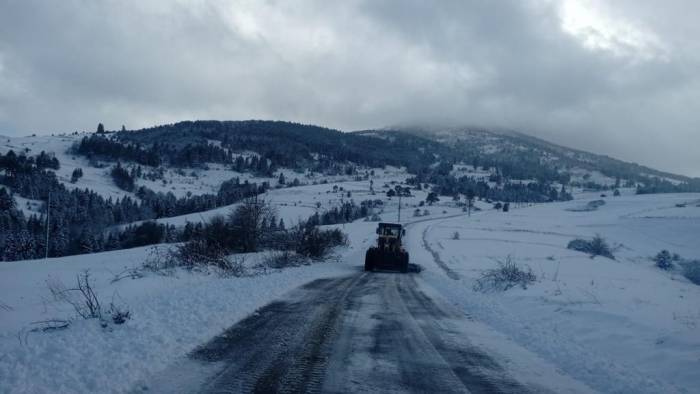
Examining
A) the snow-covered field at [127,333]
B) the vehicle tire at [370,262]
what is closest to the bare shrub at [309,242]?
the vehicle tire at [370,262]

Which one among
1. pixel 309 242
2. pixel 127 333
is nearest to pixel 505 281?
pixel 127 333

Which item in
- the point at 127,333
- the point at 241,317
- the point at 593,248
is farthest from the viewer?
the point at 593,248

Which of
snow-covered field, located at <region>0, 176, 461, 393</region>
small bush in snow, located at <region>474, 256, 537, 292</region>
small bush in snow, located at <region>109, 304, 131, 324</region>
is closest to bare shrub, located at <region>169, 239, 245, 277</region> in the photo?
snow-covered field, located at <region>0, 176, 461, 393</region>

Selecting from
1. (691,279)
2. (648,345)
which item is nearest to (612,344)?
(648,345)

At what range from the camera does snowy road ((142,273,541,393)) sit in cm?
600

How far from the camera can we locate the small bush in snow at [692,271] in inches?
1715

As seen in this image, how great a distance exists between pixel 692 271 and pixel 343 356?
171 feet

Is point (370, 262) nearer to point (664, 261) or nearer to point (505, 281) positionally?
point (505, 281)

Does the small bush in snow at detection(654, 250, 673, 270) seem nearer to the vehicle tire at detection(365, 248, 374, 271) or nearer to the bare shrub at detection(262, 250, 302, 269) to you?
the vehicle tire at detection(365, 248, 374, 271)

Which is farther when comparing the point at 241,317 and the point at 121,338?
the point at 241,317

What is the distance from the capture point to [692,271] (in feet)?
152

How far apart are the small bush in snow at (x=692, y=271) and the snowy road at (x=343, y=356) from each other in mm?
43706

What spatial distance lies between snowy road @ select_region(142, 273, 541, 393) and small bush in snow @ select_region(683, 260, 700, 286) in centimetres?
4371

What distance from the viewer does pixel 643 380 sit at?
7.07 metres
